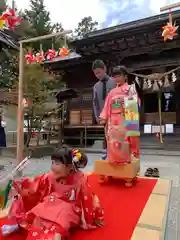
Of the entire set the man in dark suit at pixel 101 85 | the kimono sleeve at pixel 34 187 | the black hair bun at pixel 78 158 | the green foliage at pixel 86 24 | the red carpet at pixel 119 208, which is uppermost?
the green foliage at pixel 86 24

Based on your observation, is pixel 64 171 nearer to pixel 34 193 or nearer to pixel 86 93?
pixel 34 193

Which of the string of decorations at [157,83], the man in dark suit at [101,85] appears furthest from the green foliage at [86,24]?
the man in dark suit at [101,85]

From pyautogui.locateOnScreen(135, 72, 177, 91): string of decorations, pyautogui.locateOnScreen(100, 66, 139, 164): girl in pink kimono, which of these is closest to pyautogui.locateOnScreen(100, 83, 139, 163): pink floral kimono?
pyautogui.locateOnScreen(100, 66, 139, 164): girl in pink kimono

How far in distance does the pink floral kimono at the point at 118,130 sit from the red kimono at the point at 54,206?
4.66ft

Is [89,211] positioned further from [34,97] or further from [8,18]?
[34,97]

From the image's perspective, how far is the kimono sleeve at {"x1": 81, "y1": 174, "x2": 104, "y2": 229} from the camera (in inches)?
76.1

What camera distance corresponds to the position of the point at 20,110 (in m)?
4.30

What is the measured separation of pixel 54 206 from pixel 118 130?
1.89 metres

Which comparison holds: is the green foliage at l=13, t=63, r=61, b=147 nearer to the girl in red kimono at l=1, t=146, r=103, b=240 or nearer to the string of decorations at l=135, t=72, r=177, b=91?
the string of decorations at l=135, t=72, r=177, b=91

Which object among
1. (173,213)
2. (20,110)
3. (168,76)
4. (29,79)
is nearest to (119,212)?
(173,213)

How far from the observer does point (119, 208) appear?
2461mm

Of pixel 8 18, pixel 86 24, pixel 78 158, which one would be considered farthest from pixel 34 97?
pixel 86 24

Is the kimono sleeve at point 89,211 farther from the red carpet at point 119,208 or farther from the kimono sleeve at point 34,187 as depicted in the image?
the kimono sleeve at point 34,187

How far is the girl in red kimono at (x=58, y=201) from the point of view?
1749 millimetres
